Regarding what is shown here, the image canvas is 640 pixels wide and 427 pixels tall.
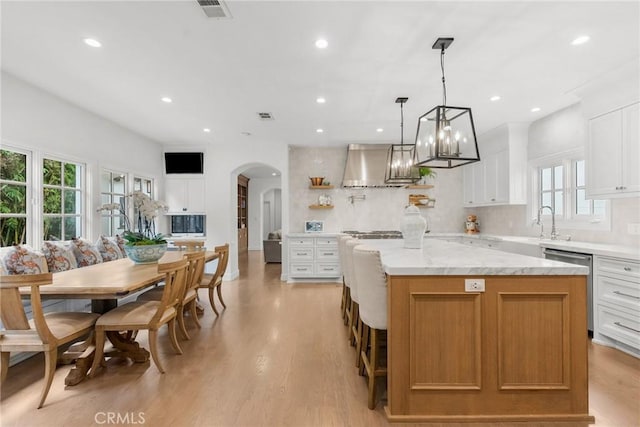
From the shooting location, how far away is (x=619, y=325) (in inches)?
116

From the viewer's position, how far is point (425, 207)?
662 centimetres

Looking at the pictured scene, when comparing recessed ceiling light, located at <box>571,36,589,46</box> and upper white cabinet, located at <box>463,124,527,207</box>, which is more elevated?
recessed ceiling light, located at <box>571,36,589,46</box>

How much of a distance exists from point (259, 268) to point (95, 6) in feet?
19.8

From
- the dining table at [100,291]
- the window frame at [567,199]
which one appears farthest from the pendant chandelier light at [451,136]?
the window frame at [567,199]

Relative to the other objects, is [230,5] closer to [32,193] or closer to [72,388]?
[72,388]

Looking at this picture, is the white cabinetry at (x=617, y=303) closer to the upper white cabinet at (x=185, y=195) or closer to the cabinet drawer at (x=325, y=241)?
the cabinet drawer at (x=325, y=241)

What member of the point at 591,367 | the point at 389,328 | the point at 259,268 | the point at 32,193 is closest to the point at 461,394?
the point at 389,328

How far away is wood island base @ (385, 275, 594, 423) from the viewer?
6.35 feet

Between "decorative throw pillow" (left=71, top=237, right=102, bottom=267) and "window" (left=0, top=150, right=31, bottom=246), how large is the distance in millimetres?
447

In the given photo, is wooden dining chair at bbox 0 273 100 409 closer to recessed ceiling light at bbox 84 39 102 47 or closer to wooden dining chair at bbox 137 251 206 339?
wooden dining chair at bbox 137 251 206 339

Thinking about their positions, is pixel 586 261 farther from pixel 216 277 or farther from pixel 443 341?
pixel 216 277

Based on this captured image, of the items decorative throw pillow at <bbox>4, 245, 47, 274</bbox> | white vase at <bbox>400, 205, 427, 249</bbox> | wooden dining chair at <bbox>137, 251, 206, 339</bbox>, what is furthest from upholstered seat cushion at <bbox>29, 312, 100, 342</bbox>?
white vase at <bbox>400, 205, 427, 249</bbox>

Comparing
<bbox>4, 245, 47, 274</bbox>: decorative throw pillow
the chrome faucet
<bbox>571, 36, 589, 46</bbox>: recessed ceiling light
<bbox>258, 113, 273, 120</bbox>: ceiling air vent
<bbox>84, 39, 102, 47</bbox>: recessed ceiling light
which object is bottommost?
<bbox>4, 245, 47, 274</bbox>: decorative throw pillow

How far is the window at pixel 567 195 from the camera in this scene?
3.93 m
